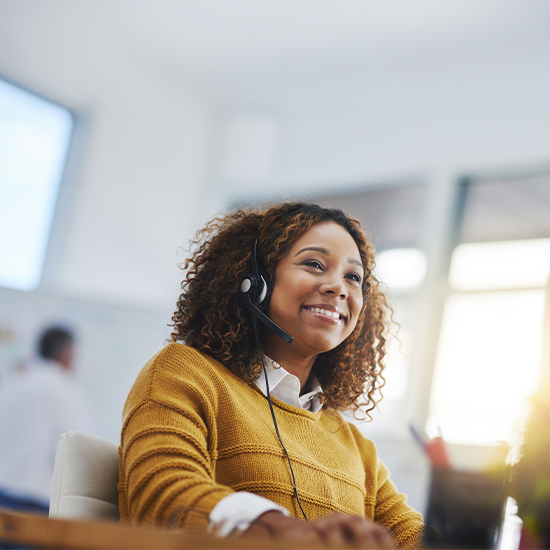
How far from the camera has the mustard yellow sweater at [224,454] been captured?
877 millimetres

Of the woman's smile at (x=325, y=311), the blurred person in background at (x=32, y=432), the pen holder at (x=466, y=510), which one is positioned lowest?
the blurred person in background at (x=32, y=432)

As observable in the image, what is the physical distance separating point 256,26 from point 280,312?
10.4ft

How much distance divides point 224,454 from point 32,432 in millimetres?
2422

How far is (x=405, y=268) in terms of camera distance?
4199mm

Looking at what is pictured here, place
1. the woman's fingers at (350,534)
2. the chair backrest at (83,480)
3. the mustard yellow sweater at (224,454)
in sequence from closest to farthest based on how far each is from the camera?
the woman's fingers at (350,534) < the mustard yellow sweater at (224,454) < the chair backrest at (83,480)

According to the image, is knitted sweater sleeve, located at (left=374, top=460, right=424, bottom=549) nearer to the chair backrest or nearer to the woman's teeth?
the woman's teeth

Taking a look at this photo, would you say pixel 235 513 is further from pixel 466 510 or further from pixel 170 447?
pixel 466 510

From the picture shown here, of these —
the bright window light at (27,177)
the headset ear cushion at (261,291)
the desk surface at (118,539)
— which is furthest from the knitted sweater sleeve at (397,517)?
the bright window light at (27,177)

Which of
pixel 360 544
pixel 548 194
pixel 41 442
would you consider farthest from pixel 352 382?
pixel 548 194

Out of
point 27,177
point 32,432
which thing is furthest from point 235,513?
point 27,177

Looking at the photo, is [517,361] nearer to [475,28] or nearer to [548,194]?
[548,194]

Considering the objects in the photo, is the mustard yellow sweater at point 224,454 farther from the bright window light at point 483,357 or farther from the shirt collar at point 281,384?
the bright window light at point 483,357

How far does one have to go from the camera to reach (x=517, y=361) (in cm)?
369

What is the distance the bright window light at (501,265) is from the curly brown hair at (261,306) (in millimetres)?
2476
